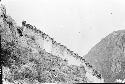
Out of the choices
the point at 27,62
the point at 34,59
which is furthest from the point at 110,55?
the point at 27,62

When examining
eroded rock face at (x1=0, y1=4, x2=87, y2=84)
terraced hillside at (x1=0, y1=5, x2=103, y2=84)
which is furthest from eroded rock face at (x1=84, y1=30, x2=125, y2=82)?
eroded rock face at (x1=0, y1=4, x2=87, y2=84)

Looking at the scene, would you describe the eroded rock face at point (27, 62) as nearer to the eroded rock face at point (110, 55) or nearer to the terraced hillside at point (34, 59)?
the terraced hillside at point (34, 59)

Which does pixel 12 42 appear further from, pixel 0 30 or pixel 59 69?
pixel 59 69

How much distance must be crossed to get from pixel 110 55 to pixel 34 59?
342 ft

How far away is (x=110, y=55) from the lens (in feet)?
383

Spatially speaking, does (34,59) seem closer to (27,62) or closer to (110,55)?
(27,62)

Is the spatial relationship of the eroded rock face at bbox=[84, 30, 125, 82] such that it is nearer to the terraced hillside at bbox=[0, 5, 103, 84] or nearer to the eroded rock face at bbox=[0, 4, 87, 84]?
the terraced hillside at bbox=[0, 5, 103, 84]

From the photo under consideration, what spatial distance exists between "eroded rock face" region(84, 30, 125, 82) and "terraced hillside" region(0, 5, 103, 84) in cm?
8135

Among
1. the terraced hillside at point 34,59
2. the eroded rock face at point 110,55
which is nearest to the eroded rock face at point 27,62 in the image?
the terraced hillside at point 34,59

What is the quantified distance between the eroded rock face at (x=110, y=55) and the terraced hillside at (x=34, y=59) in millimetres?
81345

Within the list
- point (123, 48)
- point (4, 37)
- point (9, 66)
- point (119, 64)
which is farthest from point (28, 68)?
point (123, 48)

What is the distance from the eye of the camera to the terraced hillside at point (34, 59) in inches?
496

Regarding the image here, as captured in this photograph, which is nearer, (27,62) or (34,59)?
(27,62)

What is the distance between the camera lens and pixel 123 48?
114250 mm
